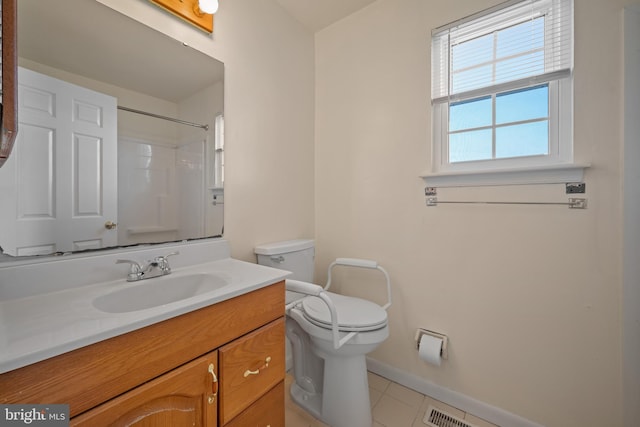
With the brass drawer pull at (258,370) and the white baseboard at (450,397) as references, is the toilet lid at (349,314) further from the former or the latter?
the white baseboard at (450,397)

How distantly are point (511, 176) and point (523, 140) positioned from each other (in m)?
Result: 0.20

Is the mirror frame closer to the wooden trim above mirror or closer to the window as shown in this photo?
the wooden trim above mirror

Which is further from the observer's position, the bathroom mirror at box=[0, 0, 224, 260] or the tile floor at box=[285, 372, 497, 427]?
the tile floor at box=[285, 372, 497, 427]

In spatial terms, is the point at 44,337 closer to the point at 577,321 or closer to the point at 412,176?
the point at 412,176

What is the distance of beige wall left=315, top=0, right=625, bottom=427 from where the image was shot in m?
1.05

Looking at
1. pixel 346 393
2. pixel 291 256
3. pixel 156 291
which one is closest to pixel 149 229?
pixel 156 291

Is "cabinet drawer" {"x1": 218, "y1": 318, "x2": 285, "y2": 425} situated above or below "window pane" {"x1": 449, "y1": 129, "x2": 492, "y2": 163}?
below

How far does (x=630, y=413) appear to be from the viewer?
1.00m

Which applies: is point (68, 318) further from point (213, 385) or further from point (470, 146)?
point (470, 146)

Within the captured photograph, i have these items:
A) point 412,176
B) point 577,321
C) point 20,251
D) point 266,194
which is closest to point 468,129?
point 412,176

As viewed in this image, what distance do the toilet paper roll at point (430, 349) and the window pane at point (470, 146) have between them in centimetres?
99

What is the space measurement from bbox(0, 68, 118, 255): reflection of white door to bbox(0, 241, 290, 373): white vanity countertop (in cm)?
18

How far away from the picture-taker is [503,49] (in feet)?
4.20

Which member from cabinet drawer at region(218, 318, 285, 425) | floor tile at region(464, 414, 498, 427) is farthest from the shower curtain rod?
floor tile at region(464, 414, 498, 427)
